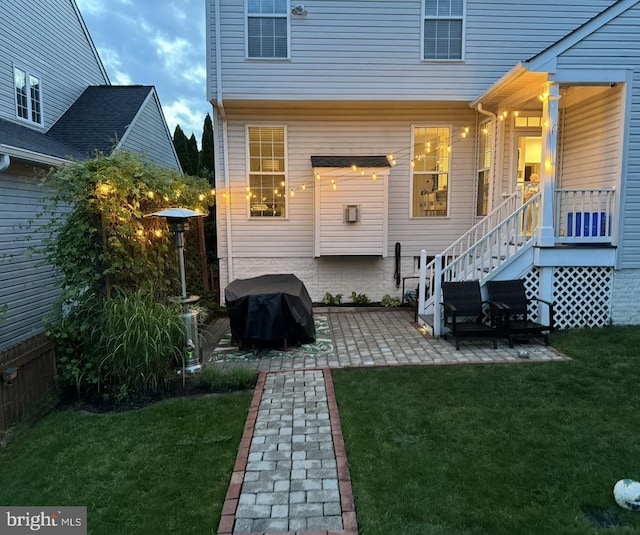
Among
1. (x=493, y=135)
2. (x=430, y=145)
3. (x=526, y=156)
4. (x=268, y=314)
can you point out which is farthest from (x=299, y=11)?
(x=268, y=314)

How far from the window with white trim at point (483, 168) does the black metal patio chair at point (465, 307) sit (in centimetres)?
287

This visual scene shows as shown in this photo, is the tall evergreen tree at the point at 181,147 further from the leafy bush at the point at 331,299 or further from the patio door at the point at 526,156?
the patio door at the point at 526,156

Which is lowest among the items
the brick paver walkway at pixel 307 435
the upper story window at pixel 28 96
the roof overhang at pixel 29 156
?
the brick paver walkway at pixel 307 435

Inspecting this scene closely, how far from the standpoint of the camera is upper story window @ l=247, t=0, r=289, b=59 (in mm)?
7934

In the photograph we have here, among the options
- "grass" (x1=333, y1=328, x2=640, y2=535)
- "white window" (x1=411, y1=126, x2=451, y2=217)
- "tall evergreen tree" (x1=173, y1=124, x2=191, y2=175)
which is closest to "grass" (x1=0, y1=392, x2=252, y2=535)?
"grass" (x1=333, y1=328, x2=640, y2=535)

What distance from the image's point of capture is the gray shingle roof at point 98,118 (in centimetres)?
990

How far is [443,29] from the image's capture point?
8.12 metres

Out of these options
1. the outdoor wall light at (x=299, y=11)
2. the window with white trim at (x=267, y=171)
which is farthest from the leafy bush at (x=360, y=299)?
the outdoor wall light at (x=299, y=11)

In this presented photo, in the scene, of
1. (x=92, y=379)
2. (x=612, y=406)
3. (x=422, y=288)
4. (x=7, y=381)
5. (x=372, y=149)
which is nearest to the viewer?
(x=7, y=381)

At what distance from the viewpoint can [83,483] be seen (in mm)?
2977

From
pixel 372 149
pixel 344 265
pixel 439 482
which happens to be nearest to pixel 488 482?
pixel 439 482

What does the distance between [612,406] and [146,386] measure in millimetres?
4712

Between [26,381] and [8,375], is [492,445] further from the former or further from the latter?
[26,381]

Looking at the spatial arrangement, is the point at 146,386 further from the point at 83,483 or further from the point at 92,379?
the point at 83,483
